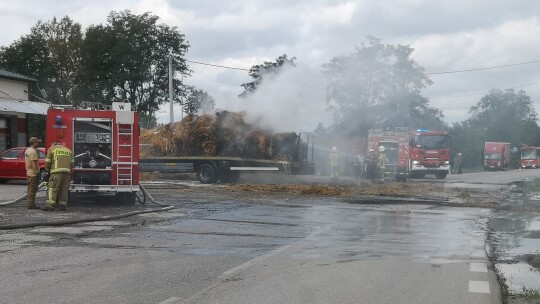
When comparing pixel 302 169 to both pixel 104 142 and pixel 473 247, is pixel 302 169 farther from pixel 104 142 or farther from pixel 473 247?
pixel 473 247

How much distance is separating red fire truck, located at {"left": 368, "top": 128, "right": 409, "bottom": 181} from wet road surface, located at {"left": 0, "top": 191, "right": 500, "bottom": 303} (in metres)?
20.1

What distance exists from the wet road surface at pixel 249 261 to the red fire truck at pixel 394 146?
20057 millimetres

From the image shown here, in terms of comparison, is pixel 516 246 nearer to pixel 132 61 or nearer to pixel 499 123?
pixel 132 61

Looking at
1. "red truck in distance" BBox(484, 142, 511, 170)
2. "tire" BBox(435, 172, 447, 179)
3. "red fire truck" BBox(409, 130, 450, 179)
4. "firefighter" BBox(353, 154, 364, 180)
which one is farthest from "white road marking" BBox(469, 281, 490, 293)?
"red truck in distance" BBox(484, 142, 511, 170)

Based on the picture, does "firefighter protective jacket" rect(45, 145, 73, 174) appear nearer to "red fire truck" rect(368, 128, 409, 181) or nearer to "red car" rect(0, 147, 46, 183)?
"red car" rect(0, 147, 46, 183)

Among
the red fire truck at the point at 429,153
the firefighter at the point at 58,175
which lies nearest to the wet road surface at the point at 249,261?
the firefighter at the point at 58,175

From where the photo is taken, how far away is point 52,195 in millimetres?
14922

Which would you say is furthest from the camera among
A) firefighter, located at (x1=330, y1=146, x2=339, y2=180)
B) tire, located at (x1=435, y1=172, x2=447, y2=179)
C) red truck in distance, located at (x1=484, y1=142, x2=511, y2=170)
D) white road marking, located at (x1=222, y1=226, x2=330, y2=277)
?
red truck in distance, located at (x1=484, y1=142, x2=511, y2=170)

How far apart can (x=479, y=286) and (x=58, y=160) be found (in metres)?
10.7

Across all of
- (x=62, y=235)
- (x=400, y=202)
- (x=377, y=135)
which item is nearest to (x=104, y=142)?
(x=62, y=235)

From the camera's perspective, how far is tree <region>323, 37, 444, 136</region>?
1385 inches

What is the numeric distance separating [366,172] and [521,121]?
67.7m

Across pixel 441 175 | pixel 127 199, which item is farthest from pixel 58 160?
pixel 441 175

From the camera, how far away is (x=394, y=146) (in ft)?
119
